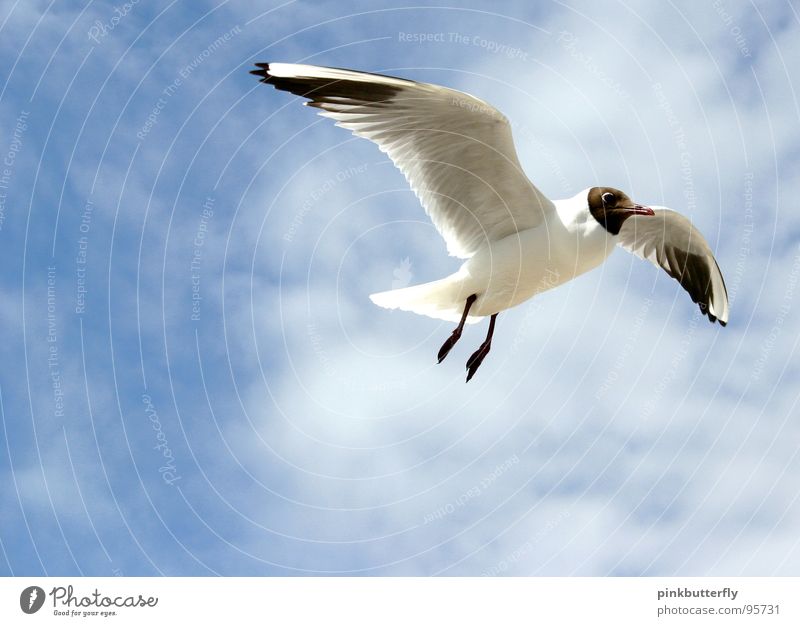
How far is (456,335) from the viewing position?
8.31 metres

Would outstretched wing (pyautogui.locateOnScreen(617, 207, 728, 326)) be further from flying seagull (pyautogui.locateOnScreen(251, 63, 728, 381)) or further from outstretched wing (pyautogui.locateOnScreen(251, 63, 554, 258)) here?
outstretched wing (pyautogui.locateOnScreen(251, 63, 554, 258))

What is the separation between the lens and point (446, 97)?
23.8 ft

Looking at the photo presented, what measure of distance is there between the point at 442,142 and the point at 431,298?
5.13 ft

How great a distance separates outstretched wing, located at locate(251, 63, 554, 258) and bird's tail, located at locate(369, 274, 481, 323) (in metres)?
0.36

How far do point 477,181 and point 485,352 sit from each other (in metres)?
1.69

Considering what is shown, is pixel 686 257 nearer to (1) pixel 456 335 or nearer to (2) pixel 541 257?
(2) pixel 541 257

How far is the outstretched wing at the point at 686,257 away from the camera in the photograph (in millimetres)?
9352

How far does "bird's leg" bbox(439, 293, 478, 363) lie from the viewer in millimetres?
8087
